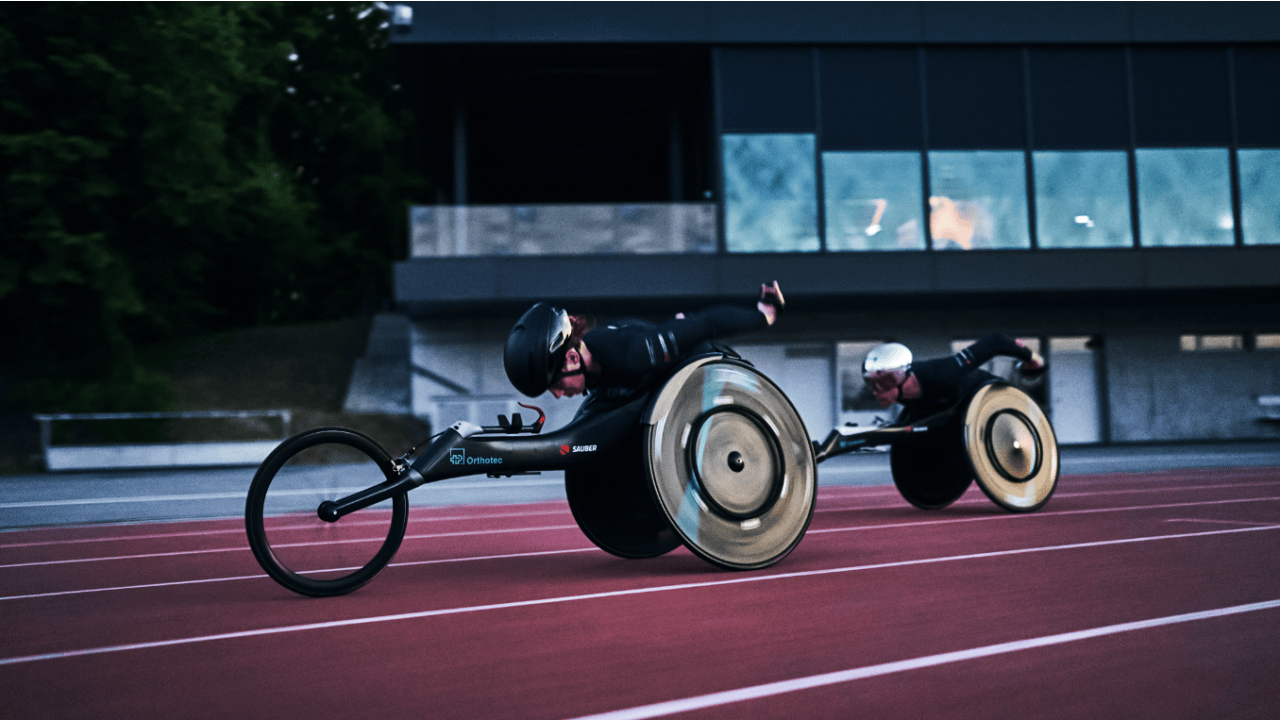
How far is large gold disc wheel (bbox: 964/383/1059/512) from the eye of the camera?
7570 mm

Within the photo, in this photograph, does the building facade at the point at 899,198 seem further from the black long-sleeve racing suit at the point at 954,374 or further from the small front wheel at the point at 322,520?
the small front wheel at the point at 322,520

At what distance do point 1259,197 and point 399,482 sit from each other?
2087 centimetres

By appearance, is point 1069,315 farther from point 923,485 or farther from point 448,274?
point 923,485

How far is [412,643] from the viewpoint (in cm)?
382

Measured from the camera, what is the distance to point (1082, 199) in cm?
1952

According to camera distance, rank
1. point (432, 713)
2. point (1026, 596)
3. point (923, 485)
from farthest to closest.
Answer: point (923, 485)
point (1026, 596)
point (432, 713)

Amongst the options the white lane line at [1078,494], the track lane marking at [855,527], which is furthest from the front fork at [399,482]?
the white lane line at [1078,494]

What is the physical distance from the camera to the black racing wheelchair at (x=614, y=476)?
4.62 metres

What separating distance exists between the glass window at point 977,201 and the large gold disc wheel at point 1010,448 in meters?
11.8

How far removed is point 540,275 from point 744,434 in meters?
13.1

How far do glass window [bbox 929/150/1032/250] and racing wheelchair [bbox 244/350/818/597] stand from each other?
14.9m

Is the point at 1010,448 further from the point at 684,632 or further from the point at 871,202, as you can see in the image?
the point at 871,202

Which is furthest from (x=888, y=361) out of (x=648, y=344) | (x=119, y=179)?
(x=119, y=179)

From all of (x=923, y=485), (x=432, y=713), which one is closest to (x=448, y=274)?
(x=923, y=485)
